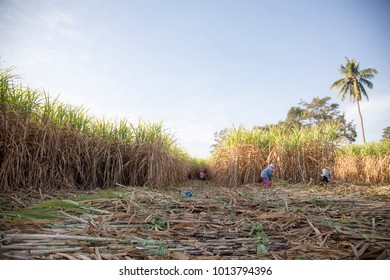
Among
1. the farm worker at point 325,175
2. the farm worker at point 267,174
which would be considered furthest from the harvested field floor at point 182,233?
the farm worker at point 325,175

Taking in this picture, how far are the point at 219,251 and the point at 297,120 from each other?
17.8 m

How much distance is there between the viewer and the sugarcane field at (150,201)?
1.31m

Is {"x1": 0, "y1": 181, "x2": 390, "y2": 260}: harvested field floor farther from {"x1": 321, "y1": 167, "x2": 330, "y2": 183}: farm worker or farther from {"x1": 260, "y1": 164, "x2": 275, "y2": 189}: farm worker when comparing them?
{"x1": 321, "y1": 167, "x2": 330, "y2": 183}: farm worker

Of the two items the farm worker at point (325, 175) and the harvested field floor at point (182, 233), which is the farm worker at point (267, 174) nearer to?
the farm worker at point (325, 175)

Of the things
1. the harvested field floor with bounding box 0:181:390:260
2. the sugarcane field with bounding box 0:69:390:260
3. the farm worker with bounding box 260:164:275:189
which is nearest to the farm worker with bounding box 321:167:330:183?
the sugarcane field with bounding box 0:69:390:260

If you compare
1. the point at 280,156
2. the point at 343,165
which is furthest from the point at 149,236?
the point at 343,165

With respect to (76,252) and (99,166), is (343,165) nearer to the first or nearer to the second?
(99,166)

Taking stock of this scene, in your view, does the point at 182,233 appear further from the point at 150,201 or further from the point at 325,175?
the point at 325,175

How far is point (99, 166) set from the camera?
4445mm

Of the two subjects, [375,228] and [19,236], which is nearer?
[19,236]

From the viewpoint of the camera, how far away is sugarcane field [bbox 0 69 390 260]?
1307mm

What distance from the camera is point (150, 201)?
2.67 meters
